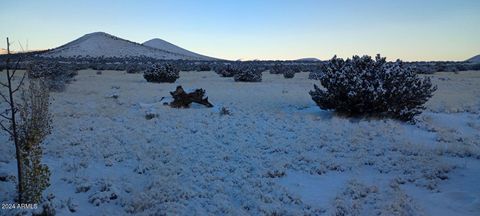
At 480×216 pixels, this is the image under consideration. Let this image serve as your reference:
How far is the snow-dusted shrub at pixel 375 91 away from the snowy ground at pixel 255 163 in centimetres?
56

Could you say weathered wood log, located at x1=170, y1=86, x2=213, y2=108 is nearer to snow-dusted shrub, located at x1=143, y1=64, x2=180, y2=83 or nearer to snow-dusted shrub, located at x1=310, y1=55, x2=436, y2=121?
A: snow-dusted shrub, located at x1=310, y1=55, x2=436, y2=121

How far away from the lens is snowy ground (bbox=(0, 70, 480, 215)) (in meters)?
6.13

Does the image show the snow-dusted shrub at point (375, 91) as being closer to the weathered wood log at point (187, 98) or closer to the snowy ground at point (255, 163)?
the snowy ground at point (255, 163)

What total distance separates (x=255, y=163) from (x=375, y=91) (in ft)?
20.0

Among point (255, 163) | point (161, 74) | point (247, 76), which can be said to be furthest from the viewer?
point (247, 76)

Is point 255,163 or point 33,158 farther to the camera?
point 255,163

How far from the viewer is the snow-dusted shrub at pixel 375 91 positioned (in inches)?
507

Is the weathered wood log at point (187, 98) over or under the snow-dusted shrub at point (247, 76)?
under

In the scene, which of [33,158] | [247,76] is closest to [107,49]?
[247,76]

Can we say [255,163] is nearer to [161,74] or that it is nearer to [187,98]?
[187,98]

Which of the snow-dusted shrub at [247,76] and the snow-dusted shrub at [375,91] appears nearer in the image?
the snow-dusted shrub at [375,91]

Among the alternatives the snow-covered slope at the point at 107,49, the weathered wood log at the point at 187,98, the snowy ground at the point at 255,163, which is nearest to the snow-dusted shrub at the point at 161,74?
the weathered wood log at the point at 187,98

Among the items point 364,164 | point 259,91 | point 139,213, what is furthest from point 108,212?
point 259,91

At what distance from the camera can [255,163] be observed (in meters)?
8.23
